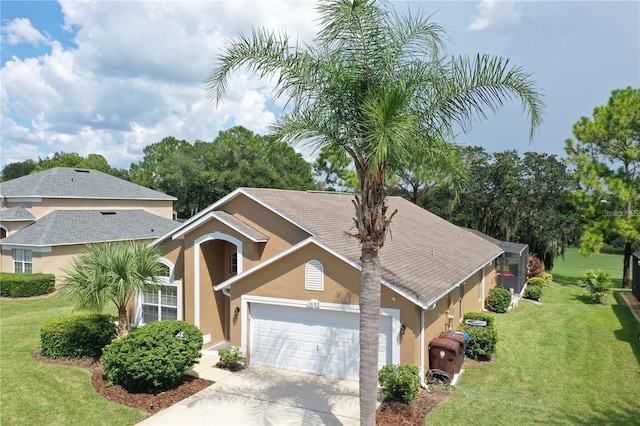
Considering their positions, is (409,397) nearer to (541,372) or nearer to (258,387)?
(258,387)

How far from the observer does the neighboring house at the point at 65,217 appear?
25719mm

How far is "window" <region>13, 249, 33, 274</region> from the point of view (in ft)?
84.1

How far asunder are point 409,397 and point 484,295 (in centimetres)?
1257

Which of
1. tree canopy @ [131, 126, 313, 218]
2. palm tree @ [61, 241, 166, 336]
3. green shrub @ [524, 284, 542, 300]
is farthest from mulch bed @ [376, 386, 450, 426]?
tree canopy @ [131, 126, 313, 218]

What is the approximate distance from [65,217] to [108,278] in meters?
19.2

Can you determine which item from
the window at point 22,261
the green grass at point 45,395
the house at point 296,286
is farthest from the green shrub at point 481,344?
the window at point 22,261

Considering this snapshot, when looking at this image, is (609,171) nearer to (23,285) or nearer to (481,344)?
(481,344)

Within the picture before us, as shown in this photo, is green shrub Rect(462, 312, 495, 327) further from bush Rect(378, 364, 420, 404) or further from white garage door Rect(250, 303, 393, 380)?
bush Rect(378, 364, 420, 404)

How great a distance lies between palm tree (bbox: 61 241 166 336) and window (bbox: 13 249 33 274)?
15.6 m

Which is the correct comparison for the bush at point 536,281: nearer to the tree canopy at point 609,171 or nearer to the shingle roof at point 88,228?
the tree canopy at point 609,171

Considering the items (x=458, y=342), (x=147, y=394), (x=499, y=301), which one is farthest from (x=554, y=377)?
(x=147, y=394)

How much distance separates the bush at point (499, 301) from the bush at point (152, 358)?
1468cm

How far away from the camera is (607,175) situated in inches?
1182

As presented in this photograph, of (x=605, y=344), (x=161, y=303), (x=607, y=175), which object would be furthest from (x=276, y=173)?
(x=605, y=344)
